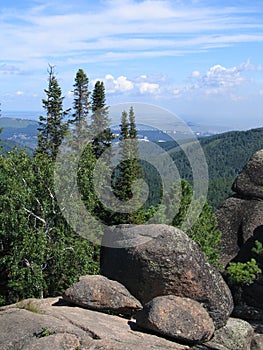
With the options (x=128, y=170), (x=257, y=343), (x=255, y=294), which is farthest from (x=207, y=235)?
(x=128, y=170)

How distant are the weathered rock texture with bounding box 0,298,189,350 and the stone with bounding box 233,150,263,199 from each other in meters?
23.8

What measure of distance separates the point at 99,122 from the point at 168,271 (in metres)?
31.9

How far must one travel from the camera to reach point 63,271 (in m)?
28.1

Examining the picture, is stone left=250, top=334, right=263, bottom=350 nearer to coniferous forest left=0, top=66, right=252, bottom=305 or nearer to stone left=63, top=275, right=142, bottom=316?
stone left=63, top=275, right=142, bottom=316

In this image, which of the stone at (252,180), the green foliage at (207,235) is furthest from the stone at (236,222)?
the green foliage at (207,235)

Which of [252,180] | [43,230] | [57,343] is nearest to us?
[57,343]

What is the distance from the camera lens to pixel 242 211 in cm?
3966

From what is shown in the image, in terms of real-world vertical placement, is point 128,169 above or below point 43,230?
above

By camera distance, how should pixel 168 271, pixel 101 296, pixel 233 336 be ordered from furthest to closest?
1. pixel 233 336
2. pixel 168 271
3. pixel 101 296

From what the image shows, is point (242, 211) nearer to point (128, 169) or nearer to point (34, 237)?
point (128, 169)

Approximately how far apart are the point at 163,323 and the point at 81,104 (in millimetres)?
39076

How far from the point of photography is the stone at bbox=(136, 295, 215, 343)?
1839 centimetres

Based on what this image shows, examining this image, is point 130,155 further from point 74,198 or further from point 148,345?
point 148,345

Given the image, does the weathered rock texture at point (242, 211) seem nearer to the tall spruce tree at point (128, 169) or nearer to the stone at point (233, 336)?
the tall spruce tree at point (128, 169)
